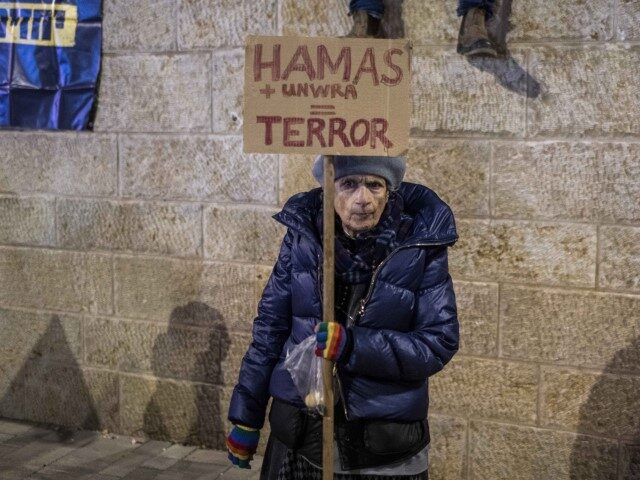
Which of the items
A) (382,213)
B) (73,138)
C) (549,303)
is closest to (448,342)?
(382,213)

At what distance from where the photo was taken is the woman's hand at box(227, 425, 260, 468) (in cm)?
339

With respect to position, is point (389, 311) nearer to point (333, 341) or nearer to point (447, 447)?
point (333, 341)

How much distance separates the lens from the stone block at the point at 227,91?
17.9 ft

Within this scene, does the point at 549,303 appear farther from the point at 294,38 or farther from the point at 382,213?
the point at 294,38

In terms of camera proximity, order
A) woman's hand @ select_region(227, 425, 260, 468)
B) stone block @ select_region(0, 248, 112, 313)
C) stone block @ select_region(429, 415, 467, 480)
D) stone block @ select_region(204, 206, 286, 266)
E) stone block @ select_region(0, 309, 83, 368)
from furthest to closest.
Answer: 1. stone block @ select_region(0, 309, 83, 368)
2. stone block @ select_region(0, 248, 112, 313)
3. stone block @ select_region(204, 206, 286, 266)
4. stone block @ select_region(429, 415, 467, 480)
5. woman's hand @ select_region(227, 425, 260, 468)

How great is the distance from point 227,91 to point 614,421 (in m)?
2.66

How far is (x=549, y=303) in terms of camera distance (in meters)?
4.89

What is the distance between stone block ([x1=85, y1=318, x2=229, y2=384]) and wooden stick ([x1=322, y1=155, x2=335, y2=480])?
2.57 meters

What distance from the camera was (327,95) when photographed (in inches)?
126

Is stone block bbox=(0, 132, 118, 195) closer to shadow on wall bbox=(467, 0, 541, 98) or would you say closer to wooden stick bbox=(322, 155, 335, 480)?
shadow on wall bbox=(467, 0, 541, 98)

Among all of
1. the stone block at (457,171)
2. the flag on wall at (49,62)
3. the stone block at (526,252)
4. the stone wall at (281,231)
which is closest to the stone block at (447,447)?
the stone wall at (281,231)

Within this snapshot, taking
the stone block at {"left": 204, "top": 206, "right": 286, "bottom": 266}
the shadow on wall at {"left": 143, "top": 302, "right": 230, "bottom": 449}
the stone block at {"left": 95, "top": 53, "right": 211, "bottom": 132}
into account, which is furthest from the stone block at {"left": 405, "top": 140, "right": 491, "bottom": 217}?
the shadow on wall at {"left": 143, "top": 302, "right": 230, "bottom": 449}

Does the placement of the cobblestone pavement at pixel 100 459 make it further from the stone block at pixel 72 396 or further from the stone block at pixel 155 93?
the stone block at pixel 155 93

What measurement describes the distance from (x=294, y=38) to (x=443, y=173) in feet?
6.67
